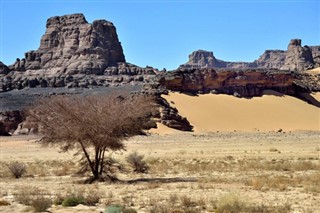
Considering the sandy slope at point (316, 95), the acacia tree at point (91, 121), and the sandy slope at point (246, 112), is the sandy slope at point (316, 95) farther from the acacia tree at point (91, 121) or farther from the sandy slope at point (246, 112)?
the acacia tree at point (91, 121)

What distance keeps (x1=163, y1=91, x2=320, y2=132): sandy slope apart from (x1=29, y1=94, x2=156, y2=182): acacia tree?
46.3 meters

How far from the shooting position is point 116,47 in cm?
14188

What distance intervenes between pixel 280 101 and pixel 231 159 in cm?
5493

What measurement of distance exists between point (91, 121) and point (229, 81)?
6392cm

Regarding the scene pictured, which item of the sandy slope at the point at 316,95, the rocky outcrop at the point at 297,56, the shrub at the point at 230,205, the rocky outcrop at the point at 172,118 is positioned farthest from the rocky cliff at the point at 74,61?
the shrub at the point at 230,205

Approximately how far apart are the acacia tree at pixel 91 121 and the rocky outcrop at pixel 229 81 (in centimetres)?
5445

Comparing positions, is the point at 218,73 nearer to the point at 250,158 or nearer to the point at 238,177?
the point at 250,158

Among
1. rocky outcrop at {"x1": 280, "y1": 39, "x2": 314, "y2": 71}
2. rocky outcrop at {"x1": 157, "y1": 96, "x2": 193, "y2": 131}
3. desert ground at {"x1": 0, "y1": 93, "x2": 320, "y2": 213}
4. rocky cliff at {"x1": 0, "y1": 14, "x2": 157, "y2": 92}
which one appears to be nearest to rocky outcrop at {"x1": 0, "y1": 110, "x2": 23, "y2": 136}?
desert ground at {"x1": 0, "y1": 93, "x2": 320, "y2": 213}

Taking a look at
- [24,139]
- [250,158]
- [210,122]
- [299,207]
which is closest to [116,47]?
[210,122]

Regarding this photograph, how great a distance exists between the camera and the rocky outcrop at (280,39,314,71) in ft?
520

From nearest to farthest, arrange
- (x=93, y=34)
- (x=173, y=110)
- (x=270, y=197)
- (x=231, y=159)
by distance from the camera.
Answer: (x=270, y=197) < (x=231, y=159) < (x=173, y=110) < (x=93, y=34)

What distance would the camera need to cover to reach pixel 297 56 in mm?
162500

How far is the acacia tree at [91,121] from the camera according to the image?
22.0m

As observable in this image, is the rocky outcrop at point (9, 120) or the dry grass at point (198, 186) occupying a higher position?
the rocky outcrop at point (9, 120)
